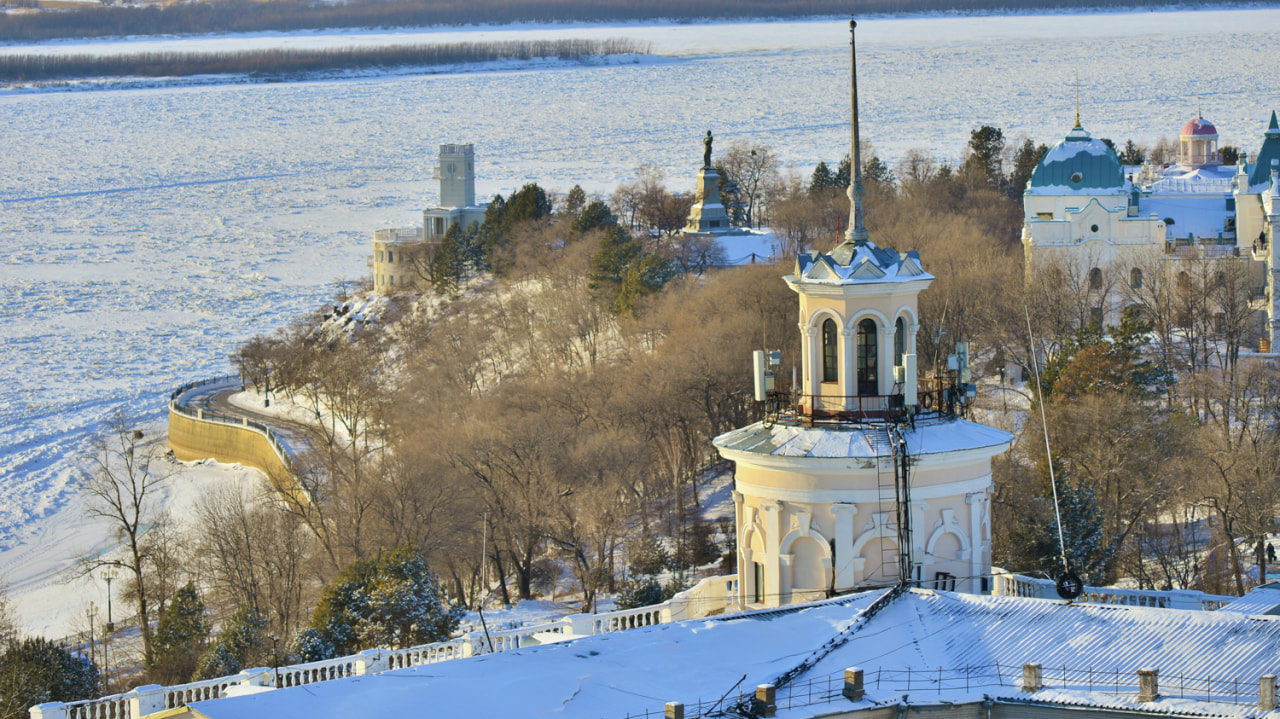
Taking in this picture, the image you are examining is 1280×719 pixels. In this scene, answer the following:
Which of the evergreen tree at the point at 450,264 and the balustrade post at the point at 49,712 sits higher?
the balustrade post at the point at 49,712

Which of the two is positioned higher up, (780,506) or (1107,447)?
(780,506)

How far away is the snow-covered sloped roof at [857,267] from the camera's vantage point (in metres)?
28.4

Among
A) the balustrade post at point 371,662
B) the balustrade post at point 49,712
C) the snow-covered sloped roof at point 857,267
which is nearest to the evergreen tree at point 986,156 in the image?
the snow-covered sloped roof at point 857,267

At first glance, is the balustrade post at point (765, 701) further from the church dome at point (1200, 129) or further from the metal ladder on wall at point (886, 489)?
the church dome at point (1200, 129)

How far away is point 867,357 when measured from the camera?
28.6 meters

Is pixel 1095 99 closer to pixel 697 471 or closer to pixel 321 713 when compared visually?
pixel 697 471

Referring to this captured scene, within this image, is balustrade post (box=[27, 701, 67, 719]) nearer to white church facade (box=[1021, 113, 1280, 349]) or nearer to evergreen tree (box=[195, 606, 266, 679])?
evergreen tree (box=[195, 606, 266, 679])

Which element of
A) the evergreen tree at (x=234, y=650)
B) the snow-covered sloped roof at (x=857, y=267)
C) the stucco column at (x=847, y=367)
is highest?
the snow-covered sloped roof at (x=857, y=267)

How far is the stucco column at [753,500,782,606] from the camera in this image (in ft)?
92.1

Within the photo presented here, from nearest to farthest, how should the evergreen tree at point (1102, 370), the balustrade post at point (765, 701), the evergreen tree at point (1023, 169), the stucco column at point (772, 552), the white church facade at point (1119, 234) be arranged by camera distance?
1. the balustrade post at point (765, 701)
2. the stucco column at point (772, 552)
3. the evergreen tree at point (1102, 370)
4. the white church facade at point (1119, 234)
5. the evergreen tree at point (1023, 169)

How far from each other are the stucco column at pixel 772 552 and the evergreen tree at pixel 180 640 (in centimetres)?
2343

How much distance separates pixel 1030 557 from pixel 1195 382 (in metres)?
21.0

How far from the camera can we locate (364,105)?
194m

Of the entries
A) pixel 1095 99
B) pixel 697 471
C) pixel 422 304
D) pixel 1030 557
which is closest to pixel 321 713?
pixel 1030 557
